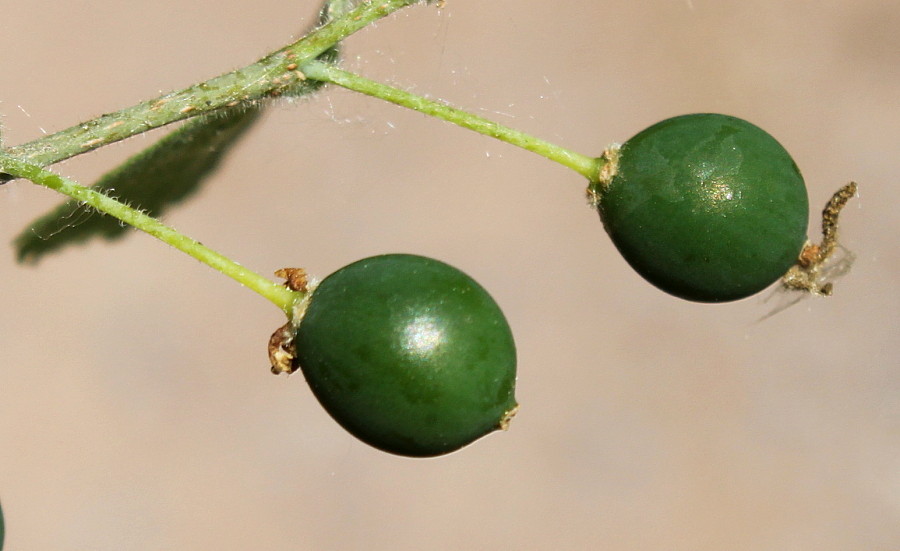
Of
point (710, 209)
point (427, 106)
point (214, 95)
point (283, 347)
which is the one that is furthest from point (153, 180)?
point (710, 209)

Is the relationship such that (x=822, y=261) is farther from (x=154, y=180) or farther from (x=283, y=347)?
(x=154, y=180)

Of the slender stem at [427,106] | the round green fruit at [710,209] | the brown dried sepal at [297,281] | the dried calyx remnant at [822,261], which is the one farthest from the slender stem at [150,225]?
the dried calyx remnant at [822,261]

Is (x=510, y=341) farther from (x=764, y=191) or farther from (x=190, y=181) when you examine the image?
(x=190, y=181)

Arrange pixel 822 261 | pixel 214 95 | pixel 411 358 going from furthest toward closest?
pixel 822 261
pixel 214 95
pixel 411 358

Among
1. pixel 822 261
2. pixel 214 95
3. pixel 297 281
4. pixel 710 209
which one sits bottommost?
pixel 822 261

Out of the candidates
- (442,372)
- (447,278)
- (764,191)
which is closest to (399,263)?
(447,278)
